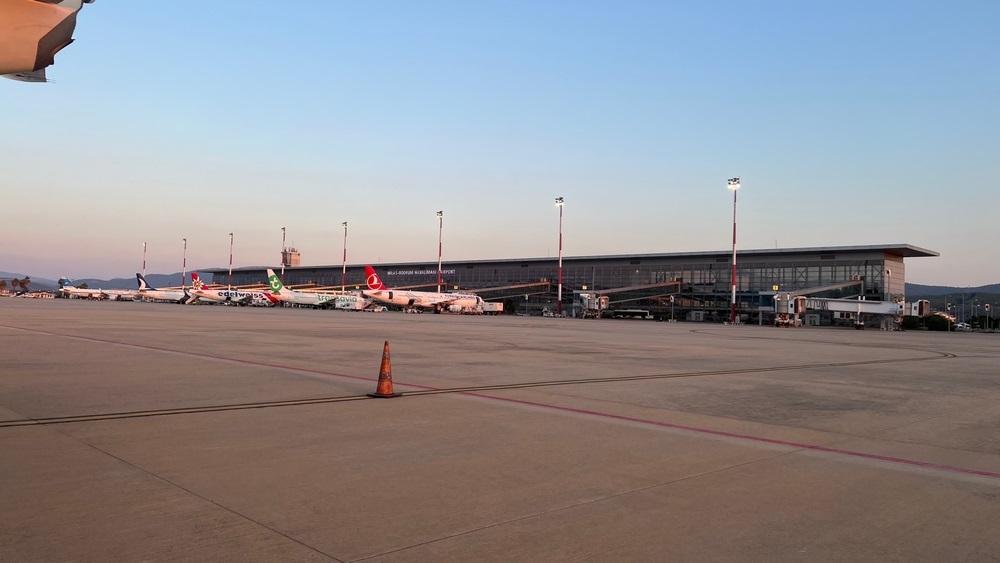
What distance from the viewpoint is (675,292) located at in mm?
113625

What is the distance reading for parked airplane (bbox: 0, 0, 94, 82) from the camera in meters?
4.84

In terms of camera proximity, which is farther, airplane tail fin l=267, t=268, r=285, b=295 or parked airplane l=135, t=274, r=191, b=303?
parked airplane l=135, t=274, r=191, b=303

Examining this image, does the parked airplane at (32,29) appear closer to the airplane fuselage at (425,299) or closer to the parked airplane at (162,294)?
the airplane fuselage at (425,299)

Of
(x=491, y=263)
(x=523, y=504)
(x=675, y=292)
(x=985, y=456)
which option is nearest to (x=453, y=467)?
(x=523, y=504)

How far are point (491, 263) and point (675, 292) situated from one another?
42006 mm

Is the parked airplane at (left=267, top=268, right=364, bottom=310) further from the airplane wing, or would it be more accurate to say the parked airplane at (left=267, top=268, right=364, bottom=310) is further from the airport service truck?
the airplane wing

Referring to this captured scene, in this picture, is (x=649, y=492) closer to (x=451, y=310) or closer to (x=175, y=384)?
(x=175, y=384)

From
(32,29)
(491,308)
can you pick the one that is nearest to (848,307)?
(491,308)

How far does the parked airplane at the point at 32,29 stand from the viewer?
484 centimetres

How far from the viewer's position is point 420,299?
93.8 metres

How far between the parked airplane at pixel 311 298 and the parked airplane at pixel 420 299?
269 inches

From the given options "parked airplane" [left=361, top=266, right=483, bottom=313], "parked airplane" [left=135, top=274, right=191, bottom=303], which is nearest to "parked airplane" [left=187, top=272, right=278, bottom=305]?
"parked airplane" [left=135, top=274, right=191, bottom=303]

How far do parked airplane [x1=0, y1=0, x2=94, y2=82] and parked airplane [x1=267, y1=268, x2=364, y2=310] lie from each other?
9256 cm

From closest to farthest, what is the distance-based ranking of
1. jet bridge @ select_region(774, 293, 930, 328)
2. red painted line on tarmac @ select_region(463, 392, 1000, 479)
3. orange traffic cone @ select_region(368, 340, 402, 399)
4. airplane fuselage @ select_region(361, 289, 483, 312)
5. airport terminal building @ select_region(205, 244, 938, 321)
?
red painted line on tarmac @ select_region(463, 392, 1000, 479)
orange traffic cone @ select_region(368, 340, 402, 399)
jet bridge @ select_region(774, 293, 930, 328)
airplane fuselage @ select_region(361, 289, 483, 312)
airport terminal building @ select_region(205, 244, 938, 321)
